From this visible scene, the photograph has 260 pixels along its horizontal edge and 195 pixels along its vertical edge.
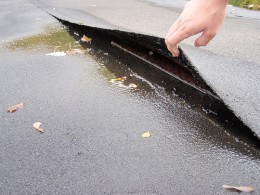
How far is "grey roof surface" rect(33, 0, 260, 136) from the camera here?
3109mm

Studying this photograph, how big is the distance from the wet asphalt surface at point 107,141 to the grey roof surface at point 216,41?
0.32 m

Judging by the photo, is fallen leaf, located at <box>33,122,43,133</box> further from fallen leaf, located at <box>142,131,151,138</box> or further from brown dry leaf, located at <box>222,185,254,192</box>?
brown dry leaf, located at <box>222,185,254,192</box>

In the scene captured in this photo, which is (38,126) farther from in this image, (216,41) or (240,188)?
(216,41)

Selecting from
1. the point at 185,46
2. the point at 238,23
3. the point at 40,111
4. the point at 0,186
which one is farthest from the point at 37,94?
the point at 238,23

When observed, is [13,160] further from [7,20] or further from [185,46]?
[7,20]

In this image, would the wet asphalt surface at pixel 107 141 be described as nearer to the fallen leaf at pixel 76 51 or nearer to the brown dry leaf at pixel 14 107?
the brown dry leaf at pixel 14 107

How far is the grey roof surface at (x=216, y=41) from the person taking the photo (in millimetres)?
3109

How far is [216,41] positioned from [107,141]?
2729 mm

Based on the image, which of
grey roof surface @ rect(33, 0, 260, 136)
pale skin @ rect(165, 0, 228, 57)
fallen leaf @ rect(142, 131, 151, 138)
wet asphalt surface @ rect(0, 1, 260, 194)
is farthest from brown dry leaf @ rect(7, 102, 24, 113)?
pale skin @ rect(165, 0, 228, 57)

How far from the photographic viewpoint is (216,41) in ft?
16.0

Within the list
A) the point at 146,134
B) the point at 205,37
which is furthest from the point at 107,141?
the point at 205,37

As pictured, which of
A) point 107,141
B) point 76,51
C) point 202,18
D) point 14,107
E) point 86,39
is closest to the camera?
point 202,18

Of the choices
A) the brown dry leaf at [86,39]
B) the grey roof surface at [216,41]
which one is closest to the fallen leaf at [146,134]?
the grey roof surface at [216,41]

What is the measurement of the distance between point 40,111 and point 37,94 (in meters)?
0.39
